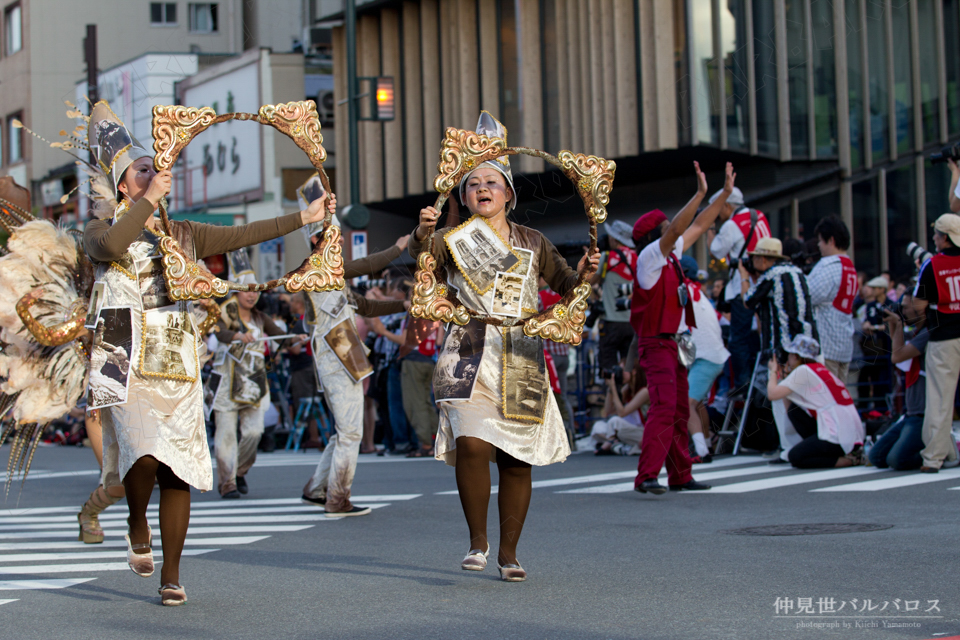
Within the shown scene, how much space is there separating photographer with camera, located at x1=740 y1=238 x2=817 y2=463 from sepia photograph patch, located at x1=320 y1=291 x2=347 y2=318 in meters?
4.26

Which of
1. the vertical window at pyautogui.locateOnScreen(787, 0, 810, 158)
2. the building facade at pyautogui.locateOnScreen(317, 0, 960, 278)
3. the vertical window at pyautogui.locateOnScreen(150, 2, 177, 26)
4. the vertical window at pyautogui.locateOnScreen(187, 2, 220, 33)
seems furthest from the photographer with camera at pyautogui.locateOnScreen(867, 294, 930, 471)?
the vertical window at pyautogui.locateOnScreen(187, 2, 220, 33)

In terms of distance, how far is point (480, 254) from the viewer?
5.98 m

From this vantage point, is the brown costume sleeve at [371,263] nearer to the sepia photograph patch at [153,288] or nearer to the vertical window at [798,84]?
the sepia photograph patch at [153,288]

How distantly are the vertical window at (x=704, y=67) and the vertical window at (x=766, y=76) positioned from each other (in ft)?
2.54

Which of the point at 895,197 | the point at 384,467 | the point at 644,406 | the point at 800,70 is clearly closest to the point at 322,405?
the point at 384,467

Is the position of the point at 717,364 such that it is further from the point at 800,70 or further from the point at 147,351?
the point at 800,70

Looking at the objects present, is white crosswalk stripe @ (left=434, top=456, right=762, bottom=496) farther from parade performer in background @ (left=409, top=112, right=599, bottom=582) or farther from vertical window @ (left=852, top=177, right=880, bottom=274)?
vertical window @ (left=852, top=177, right=880, bottom=274)

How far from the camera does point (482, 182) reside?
602 cm

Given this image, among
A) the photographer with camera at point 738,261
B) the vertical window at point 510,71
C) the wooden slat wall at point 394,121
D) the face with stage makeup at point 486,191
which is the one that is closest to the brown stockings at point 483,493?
the face with stage makeup at point 486,191

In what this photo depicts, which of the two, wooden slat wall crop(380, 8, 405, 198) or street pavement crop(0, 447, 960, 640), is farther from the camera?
wooden slat wall crop(380, 8, 405, 198)

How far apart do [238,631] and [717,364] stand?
7.97 meters

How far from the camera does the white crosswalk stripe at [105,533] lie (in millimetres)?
6582

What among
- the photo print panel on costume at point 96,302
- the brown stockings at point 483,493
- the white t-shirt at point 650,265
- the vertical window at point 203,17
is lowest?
the brown stockings at point 483,493

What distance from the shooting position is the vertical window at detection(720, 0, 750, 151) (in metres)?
20.6
